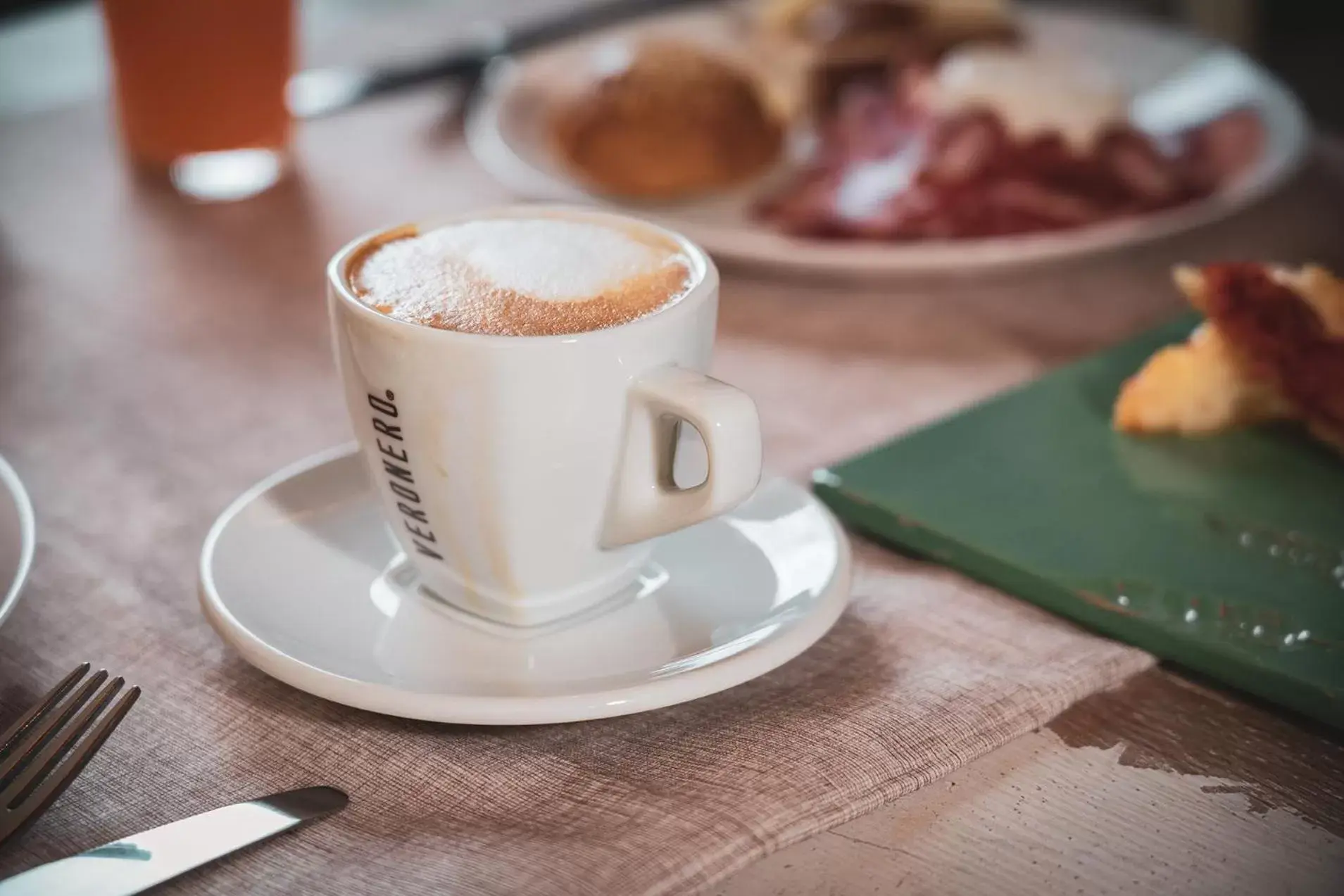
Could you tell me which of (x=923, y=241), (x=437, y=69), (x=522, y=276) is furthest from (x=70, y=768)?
(x=437, y=69)

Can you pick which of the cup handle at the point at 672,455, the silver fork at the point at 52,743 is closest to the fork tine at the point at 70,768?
the silver fork at the point at 52,743

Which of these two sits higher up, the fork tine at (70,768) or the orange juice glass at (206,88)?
the orange juice glass at (206,88)

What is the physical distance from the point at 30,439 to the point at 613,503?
1.66ft

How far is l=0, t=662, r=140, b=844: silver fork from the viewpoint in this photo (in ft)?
1.87

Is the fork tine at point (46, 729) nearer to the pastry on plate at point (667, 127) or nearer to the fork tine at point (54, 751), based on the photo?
the fork tine at point (54, 751)

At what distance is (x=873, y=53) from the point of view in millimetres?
1658

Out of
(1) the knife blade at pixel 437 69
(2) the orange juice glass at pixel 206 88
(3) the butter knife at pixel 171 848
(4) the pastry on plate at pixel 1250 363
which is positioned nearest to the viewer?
(3) the butter knife at pixel 171 848

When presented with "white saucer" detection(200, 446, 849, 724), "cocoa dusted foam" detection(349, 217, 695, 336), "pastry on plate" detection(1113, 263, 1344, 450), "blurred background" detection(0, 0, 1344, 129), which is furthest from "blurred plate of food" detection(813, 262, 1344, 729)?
"blurred background" detection(0, 0, 1344, 129)

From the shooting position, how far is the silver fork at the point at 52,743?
1.87ft

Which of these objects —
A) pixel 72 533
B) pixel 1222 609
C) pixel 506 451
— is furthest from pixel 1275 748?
pixel 72 533

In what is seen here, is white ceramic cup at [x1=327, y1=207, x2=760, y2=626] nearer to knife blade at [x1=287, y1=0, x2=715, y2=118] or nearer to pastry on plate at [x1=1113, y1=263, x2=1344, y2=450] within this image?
pastry on plate at [x1=1113, y1=263, x2=1344, y2=450]

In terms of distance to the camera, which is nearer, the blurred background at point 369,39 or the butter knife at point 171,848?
the butter knife at point 171,848

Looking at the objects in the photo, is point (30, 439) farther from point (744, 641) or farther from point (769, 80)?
point (769, 80)

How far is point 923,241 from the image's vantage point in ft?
4.02
